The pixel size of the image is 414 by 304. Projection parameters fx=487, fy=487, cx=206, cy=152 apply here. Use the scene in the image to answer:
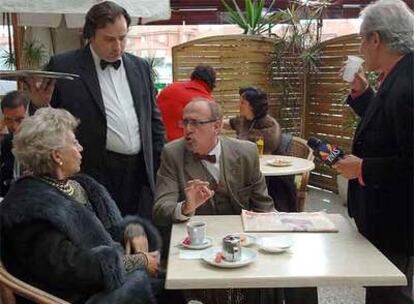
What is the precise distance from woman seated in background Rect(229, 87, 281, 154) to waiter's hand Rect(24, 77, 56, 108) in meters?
2.03

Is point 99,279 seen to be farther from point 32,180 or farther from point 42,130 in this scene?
point 42,130

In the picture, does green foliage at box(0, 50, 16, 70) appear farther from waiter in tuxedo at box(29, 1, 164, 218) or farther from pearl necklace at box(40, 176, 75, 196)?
pearl necklace at box(40, 176, 75, 196)

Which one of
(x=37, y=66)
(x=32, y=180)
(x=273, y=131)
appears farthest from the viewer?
(x=37, y=66)

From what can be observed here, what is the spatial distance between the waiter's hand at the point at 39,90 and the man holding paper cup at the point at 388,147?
1.24 m

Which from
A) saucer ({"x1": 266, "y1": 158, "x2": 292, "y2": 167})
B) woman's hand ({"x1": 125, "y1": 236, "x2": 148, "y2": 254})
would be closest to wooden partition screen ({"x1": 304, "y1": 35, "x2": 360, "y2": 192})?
saucer ({"x1": 266, "y1": 158, "x2": 292, "y2": 167})

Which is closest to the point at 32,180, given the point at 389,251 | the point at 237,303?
the point at 237,303

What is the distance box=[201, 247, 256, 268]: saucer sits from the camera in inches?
62.5

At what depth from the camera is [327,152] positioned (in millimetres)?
1932

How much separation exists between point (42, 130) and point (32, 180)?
192 millimetres

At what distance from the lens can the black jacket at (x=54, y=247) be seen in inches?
62.3

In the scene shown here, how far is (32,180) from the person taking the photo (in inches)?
67.1

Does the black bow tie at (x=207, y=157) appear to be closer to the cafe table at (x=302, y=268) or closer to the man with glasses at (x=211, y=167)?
the man with glasses at (x=211, y=167)

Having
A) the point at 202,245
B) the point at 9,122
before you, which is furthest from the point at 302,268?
the point at 9,122

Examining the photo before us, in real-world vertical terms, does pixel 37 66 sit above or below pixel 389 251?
above
